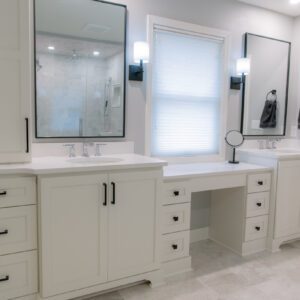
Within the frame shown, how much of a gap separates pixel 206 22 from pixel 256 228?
2027 millimetres

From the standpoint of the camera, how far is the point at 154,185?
2.14 metres

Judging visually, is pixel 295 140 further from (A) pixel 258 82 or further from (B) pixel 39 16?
(B) pixel 39 16

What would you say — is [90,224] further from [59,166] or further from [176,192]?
[176,192]

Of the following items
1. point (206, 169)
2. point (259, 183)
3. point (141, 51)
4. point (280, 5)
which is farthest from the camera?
point (280, 5)

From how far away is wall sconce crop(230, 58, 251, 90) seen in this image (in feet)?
9.93

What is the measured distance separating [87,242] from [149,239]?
1.52ft

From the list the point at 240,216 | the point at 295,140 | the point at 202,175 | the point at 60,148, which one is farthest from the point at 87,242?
the point at 295,140

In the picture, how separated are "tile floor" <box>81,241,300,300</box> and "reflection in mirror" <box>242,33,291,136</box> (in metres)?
1.32

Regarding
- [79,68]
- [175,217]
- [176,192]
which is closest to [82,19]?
[79,68]

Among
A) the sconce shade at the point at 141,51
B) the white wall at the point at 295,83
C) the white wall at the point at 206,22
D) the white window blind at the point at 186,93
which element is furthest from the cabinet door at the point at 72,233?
the white wall at the point at 295,83

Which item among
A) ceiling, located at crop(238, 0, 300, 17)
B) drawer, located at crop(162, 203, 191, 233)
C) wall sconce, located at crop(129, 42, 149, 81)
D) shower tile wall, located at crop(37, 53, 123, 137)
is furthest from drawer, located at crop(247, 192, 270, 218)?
ceiling, located at crop(238, 0, 300, 17)

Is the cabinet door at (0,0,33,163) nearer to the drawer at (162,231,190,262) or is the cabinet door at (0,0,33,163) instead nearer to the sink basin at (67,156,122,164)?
the sink basin at (67,156,122,164)

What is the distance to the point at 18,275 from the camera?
1.82 metres

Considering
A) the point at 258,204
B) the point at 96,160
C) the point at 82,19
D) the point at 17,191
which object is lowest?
the point at 258,204
